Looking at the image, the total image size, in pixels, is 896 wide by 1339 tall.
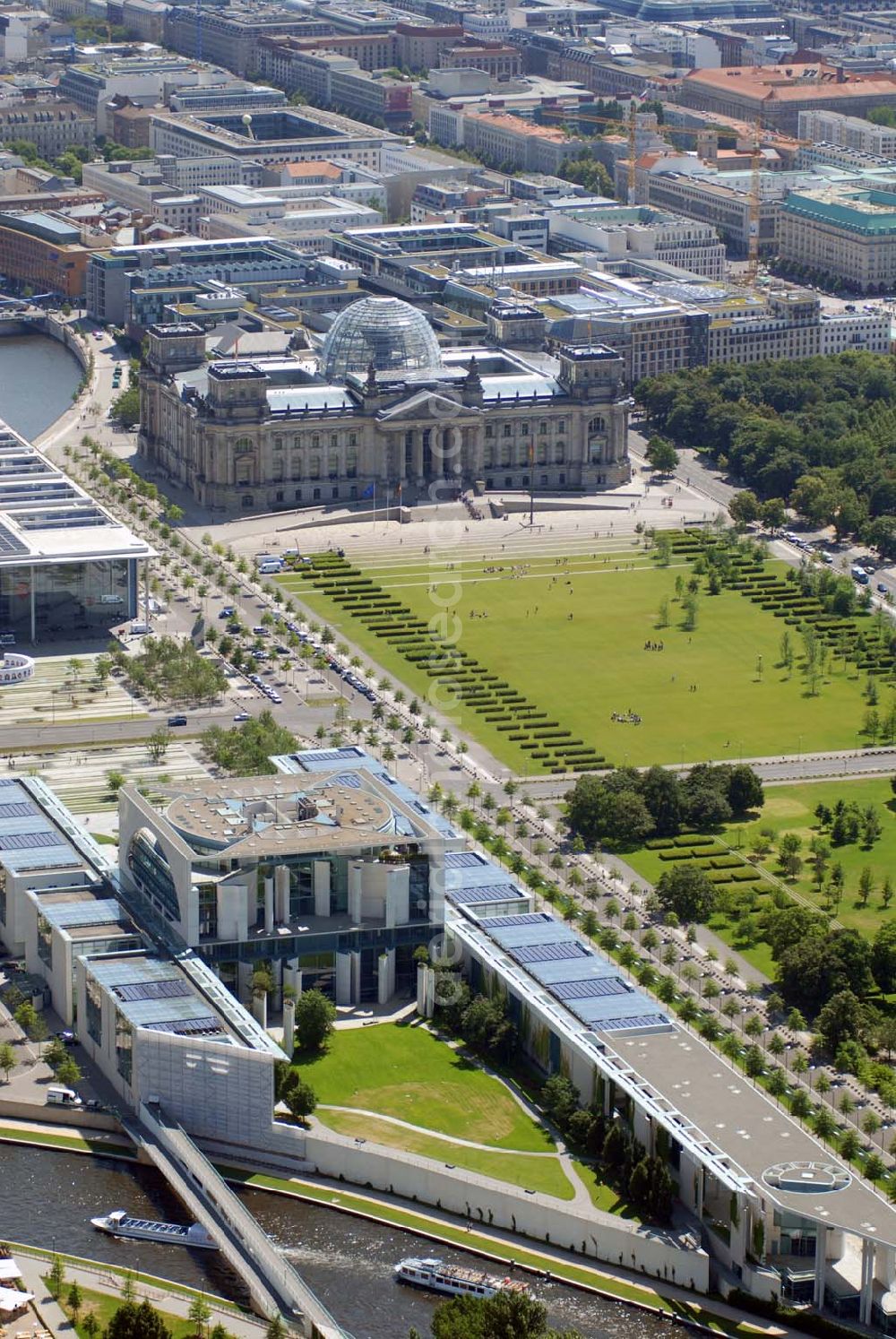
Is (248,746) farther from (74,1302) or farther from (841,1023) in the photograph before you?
(74,1302)

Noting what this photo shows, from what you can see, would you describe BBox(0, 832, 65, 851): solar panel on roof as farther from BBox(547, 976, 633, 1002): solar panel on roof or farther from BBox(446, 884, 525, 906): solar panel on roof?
BBox(547, 976, 633, 1002): solar panel on roof

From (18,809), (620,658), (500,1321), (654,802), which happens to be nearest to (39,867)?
(18,809)

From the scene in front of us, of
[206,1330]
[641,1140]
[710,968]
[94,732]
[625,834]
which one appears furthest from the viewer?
[94,732]

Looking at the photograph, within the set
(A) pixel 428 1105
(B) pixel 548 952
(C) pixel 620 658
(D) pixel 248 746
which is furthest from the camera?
(C) pixel 620 658

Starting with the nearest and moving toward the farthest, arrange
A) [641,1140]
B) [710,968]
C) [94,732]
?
[641,1140]
[710,968]
[94,732]

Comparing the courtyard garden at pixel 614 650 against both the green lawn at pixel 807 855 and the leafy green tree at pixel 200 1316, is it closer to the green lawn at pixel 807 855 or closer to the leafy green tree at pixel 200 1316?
the green lawn at pixel 807 855

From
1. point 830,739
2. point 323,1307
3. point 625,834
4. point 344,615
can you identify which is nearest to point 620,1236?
point 323,1307

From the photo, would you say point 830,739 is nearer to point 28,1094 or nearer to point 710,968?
point 710,968

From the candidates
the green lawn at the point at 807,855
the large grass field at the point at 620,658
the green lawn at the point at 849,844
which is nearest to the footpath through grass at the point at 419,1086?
the green lawn at the point at 807,855
